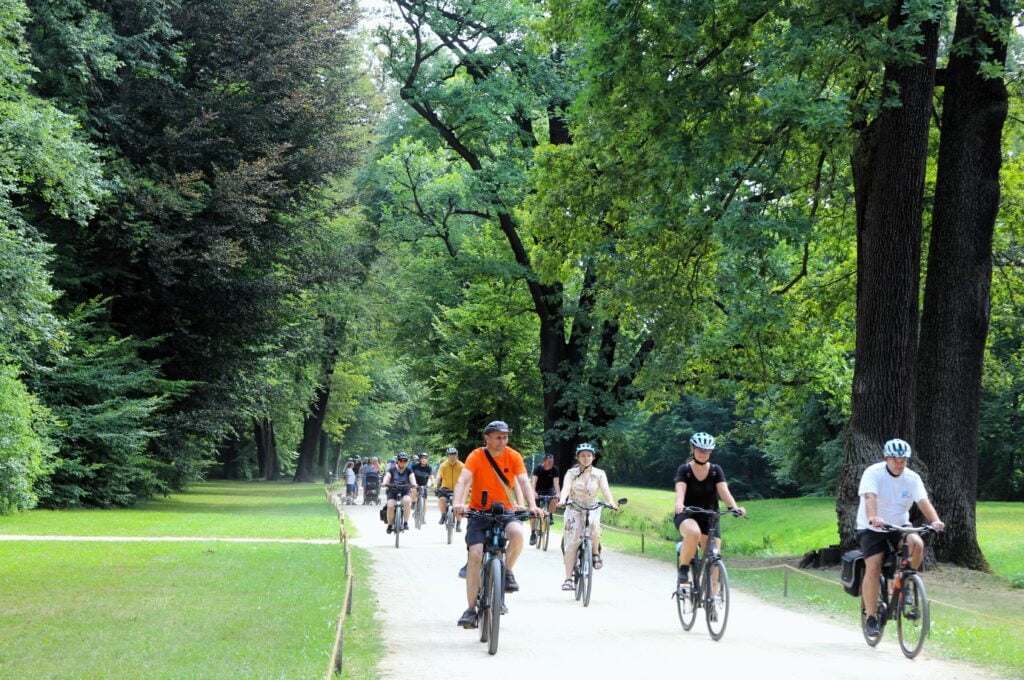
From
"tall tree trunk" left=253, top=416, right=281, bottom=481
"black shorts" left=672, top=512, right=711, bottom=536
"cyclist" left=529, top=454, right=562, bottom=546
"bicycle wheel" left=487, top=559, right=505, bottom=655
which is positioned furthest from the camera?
"tall tree trunk" left=253, top=416, right=281, bottom=481

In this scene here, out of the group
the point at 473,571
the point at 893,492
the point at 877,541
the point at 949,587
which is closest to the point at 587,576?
the point at 473,571

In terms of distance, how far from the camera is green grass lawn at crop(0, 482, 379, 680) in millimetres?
9547

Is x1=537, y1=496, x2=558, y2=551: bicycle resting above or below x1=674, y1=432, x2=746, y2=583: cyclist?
below

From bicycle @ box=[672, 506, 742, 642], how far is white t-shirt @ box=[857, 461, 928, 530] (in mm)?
1234

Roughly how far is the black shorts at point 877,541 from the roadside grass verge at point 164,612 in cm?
501

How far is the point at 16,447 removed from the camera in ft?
85.2

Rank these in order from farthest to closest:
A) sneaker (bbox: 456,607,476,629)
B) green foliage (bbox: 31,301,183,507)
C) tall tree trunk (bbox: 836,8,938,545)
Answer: green foliage (bbox: 31,301,183,507) < tall tree trunk (bbox: 836,8,938,545) < sneaker (bbox: 456,607,476,629)

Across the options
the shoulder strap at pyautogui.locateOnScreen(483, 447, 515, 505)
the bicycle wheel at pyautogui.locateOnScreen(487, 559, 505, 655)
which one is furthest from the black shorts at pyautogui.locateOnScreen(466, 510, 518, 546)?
the bicycle wheel at pyautogui.locateOnScreen(487, 559, 505, 655)

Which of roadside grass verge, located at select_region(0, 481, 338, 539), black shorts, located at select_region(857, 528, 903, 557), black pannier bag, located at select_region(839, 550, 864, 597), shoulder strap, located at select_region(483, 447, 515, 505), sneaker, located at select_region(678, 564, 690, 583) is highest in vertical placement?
shoulder strap, located at select_region(483, 447, 515, 505)

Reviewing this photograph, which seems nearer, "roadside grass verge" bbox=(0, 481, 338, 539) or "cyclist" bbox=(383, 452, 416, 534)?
"cyclist" bbox=(383, 452, 416, 534)

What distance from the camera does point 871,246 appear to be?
60.5ft

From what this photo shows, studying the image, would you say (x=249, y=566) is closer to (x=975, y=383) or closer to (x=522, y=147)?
(x=975, y=383)

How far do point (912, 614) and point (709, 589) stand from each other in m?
1.93

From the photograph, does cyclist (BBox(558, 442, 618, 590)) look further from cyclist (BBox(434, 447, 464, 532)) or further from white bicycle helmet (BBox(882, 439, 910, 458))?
cyclist (BBox(434, 447, 464, 532))
